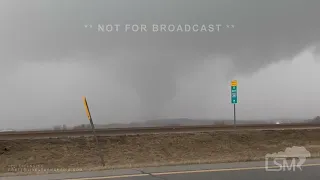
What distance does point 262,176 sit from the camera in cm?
753

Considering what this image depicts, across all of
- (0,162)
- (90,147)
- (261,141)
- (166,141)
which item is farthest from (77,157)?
(261,141)

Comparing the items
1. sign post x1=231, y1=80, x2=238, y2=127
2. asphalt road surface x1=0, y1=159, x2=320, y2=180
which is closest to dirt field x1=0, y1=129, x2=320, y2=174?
sign post x1=231, y1=80, x2=238, y2=127

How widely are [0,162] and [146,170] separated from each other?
12.1 metres

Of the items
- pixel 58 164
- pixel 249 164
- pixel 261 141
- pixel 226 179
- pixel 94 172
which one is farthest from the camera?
pixel 261 141

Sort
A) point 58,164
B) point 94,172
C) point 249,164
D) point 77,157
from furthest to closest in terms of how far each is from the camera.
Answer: point 77,157 → point 58,164 → point 249,164 → point 94,172

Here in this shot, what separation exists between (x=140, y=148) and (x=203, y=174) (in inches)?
514

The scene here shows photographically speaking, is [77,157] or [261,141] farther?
[261,141]

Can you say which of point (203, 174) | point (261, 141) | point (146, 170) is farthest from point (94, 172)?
point (261, 141)

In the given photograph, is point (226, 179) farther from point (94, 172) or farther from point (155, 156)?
point (155, 156)

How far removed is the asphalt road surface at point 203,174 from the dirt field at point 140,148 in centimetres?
885

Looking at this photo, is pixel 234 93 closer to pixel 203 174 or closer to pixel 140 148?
pixel 140 148

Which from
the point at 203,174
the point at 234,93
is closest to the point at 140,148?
the point at 234,93

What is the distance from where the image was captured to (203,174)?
26.2ft

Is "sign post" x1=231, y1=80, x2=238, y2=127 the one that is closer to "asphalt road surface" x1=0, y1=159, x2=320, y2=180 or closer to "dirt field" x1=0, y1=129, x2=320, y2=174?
"dirt field" x1=0, y1=129, x2=320, y2=174
